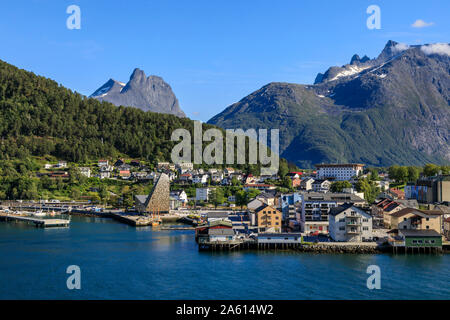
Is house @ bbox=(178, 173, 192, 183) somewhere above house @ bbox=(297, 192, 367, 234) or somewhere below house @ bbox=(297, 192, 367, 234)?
above

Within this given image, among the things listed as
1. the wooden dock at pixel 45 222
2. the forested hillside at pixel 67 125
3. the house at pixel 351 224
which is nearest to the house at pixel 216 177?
the forested hillside at pixel 67 125

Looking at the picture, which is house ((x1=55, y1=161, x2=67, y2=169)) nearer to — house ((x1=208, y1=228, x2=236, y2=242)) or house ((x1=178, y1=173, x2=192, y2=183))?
house ((x1=178, y1=173, x2=192, y2=183))

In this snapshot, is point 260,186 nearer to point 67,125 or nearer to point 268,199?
point 268,199

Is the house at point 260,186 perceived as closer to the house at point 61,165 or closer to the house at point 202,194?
the house at point 202,194

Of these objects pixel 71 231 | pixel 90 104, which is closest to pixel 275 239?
pixel 71 231

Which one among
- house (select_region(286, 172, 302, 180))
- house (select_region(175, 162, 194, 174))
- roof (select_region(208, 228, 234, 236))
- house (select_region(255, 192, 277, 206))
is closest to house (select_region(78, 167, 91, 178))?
house (select_region(175, 162, 194, 174))

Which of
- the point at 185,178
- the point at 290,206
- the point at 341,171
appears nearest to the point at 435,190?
the point at 290,206
